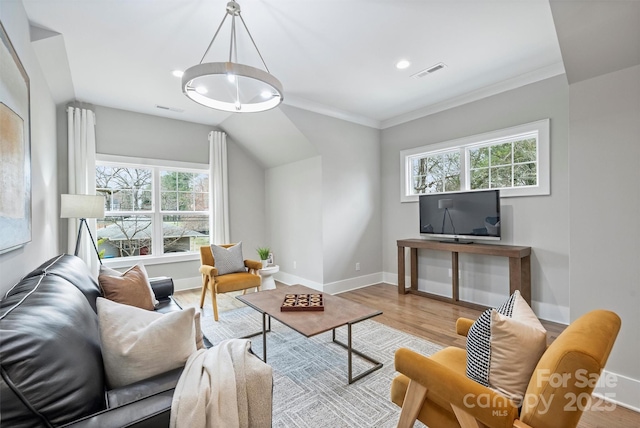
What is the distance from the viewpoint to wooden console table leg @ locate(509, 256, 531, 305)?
10.6 feet

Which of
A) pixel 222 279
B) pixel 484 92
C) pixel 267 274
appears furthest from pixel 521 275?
pixel 222 279

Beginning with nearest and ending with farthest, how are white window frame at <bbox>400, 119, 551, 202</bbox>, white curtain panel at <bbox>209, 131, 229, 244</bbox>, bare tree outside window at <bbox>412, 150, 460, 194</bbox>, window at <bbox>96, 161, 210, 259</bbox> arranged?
1. white window frame at <bbox>400, 119, 551, 202</bbox>
2. bare tree outside window at <bbox>412, 150, 460, 194</bbox>
3. window at <bbox>96, 161, 210, 259</bbox>
4. white curtain panel at <bbox>209, 131, 229, 244</bbox>

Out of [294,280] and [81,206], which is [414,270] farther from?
[81,206]

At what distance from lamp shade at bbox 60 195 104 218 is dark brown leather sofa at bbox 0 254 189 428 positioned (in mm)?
2268

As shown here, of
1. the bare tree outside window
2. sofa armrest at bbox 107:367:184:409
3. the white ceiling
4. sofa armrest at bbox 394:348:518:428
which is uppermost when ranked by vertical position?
the white ceiling

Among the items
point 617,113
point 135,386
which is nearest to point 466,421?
point 135,386

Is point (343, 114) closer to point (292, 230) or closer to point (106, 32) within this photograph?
point (292, 230)

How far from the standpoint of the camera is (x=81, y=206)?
315cm

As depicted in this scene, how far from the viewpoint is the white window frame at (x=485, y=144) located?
3311 millimetres

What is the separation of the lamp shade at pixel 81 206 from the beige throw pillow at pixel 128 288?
1.36 meters

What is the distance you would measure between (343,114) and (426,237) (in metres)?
2.30

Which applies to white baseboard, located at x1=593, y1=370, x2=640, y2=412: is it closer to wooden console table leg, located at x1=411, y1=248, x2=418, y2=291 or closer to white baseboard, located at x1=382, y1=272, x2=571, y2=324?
white baseboard, located at x1=382, y1=272, x2=571, y2=324

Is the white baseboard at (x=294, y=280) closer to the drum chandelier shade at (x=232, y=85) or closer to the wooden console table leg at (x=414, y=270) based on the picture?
the wooden console table leg at (x=414, y=270)

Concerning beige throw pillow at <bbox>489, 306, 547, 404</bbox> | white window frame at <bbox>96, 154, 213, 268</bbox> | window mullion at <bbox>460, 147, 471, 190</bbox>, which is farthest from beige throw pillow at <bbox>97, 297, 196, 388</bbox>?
window mullion at <bbox>460, 147, 471, 190</bbox>
